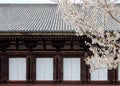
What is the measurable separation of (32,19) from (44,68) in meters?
3.74

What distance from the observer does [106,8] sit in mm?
8945

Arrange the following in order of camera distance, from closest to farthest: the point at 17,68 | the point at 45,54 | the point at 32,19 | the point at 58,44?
the point at 58,44 → the point at 45,54 → the point at 17,68 → the point at 32,19

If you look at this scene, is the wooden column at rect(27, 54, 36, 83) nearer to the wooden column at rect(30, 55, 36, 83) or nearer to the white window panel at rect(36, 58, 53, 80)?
the wooden column at rect(30, 55, 36, 83)

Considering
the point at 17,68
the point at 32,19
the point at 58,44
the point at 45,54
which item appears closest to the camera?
the point at 58,44

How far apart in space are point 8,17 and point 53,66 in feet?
16.2

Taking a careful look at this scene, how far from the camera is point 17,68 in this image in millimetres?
16531

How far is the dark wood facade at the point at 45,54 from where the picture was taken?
16312 millimetres

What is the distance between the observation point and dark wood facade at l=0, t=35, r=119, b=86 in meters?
16.3

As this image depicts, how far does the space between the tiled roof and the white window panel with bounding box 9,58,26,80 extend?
1.56m

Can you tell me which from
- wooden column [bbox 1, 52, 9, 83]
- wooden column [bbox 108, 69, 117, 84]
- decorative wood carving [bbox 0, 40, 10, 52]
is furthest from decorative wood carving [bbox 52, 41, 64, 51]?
wooden column [bbox 108, 69, 117, 84]

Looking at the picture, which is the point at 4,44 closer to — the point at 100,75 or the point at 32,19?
the point at 32,19

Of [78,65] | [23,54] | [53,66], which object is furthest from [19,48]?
[78,65]

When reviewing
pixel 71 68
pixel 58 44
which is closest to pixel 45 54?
pixel 58 44

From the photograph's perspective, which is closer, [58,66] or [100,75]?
[58,66]
